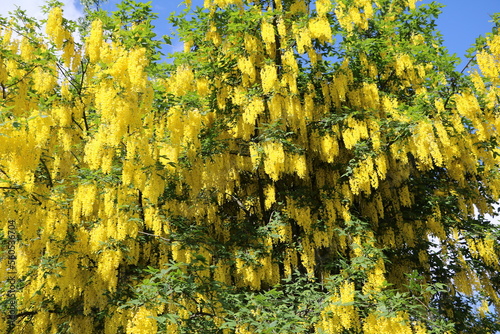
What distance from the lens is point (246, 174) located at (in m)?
9.86

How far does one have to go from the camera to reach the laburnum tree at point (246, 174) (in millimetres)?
6785

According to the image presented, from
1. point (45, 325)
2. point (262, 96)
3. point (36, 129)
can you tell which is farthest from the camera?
point (262, 96)

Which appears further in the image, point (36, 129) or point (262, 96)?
point (262, 96)

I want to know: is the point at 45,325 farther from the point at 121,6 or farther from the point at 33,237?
the point at 121,6

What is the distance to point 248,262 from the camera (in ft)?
26.7

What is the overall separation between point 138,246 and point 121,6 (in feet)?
15.3

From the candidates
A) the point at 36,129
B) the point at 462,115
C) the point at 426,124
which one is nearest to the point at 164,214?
the point at 36,129

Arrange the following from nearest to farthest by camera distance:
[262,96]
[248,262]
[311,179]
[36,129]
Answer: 1. [36,129]
2. [248,262]
3. [262,96]
4. [311,179]

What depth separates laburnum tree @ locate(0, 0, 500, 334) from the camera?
22.3 feet

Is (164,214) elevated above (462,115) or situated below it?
below

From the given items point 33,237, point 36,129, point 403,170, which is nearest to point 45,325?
point 33,237

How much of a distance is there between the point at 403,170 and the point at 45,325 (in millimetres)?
8333

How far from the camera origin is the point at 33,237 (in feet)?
23.5

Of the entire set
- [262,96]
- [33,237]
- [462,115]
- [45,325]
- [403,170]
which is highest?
[262,96]
